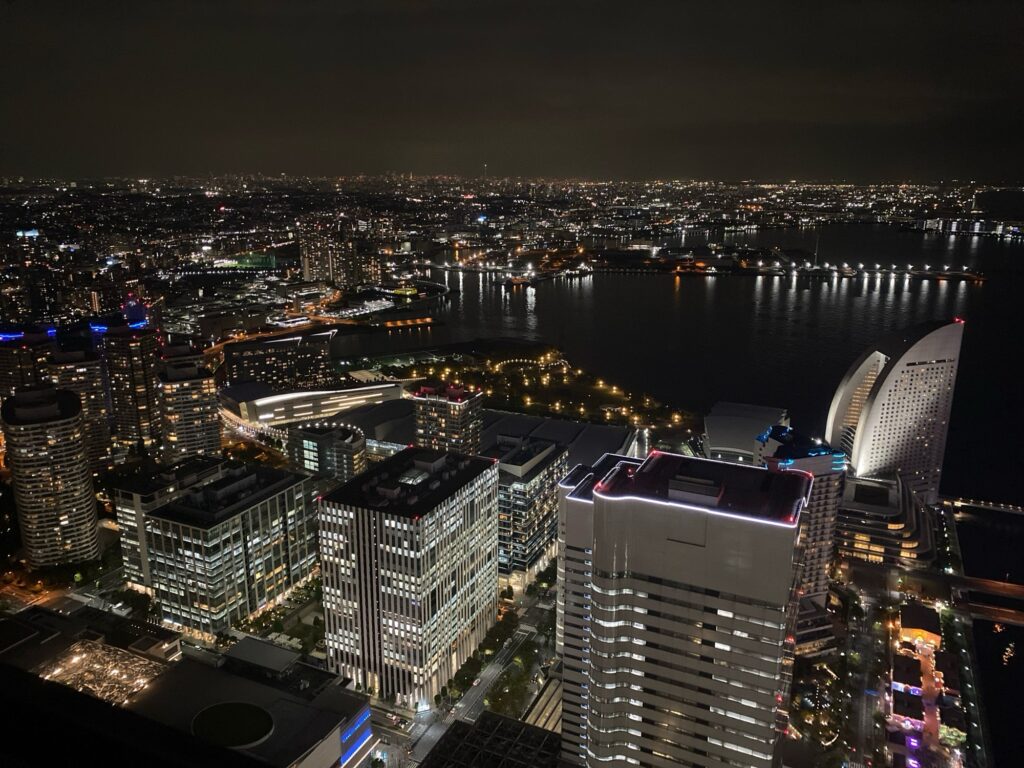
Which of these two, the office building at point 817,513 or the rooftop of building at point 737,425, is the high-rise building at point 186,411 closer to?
the rooftop of building at point 737,425

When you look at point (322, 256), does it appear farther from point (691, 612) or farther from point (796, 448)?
point (691, 612)

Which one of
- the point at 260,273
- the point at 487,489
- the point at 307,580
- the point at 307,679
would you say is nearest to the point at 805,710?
the point at 487,489

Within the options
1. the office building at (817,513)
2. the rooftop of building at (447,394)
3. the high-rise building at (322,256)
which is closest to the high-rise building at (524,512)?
the rooftop of building at (447,394)

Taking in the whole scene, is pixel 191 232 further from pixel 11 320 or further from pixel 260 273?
pixel 11 320

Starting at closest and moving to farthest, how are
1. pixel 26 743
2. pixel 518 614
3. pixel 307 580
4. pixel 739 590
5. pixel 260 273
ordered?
pixel 26 743, pixel 739 590, pixel 518 614, pixel 307 580, pixel 260 273

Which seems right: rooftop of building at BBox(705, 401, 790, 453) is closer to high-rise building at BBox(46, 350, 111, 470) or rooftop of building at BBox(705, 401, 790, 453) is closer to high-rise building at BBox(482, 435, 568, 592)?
high-rise building at BBox(482, 435, 568, 592)

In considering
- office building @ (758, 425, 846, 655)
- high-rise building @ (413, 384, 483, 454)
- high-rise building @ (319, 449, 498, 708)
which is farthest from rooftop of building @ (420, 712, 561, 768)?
high-rise building @ (413, 384, 483, 454)
